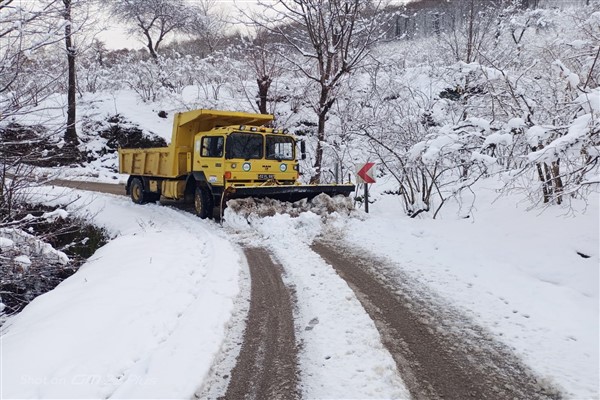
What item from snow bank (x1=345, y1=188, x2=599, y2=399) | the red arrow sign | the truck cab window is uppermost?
the truck cab window

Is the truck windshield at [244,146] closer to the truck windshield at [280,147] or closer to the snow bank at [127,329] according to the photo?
the truck windshield at [280,147]

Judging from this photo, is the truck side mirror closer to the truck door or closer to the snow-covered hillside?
the truck door

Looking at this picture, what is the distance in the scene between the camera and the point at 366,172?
33.6ft

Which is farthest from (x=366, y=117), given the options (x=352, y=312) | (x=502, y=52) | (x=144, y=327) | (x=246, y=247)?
(x=144, y=327)

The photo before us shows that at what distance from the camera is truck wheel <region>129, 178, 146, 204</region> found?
14.1 meters

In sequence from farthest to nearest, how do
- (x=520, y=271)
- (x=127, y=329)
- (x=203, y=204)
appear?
1. (x=203, y=204)
2. (x=520, y=271)
3. (x=127, y=329)

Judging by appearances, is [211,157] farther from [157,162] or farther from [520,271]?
[520,271]

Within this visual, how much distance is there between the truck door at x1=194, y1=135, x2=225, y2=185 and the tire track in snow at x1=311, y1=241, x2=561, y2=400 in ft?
20.8

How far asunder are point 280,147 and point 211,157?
1.92 m

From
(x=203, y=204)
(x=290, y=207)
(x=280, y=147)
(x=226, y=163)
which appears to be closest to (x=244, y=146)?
(x=226, y=163)

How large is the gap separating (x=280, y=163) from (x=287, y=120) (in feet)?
34.5

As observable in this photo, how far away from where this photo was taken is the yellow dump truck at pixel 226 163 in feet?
33.7

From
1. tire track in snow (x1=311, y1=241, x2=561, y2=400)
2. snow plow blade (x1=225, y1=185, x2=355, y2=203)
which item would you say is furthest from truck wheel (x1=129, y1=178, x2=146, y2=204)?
tire track in snow (x1=311, y1=241, x2=561, y2=400)

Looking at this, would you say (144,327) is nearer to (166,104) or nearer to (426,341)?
(426,341)
